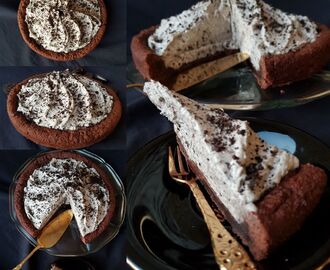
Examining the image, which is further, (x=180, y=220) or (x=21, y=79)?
(x=21, y=79)

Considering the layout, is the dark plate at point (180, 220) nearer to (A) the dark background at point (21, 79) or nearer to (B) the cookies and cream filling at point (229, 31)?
(A) the dark background at point (21, 79)

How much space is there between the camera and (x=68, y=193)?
3.42 feet

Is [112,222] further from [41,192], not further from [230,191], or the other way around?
[230,191]

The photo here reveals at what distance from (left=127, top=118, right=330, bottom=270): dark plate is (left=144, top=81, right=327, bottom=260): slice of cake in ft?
0.10

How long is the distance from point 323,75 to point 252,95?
0.58ft

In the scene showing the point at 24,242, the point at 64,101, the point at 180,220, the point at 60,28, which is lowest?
the point at 24,242

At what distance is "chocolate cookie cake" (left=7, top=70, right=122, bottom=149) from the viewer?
3.49ft

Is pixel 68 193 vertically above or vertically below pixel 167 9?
below

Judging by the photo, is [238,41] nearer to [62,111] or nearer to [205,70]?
[205,70]

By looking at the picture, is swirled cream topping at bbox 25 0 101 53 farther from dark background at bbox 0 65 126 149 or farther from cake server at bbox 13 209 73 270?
cake server at bbox 13 209 73 270

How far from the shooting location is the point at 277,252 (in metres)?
0.85

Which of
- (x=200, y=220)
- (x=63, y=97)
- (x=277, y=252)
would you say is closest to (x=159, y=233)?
(x=200, y=220)

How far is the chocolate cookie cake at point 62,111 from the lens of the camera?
1.06 metres

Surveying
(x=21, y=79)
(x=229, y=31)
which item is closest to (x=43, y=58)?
(x=21, y=79)
